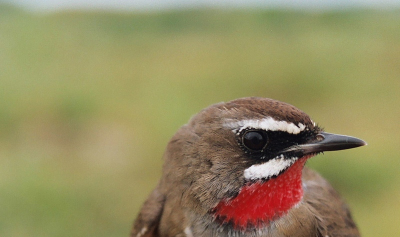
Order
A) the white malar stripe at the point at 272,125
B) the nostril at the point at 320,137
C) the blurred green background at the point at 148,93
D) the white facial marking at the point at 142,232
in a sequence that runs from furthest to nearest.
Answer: the blurred green background at the point at 148,93, the white facial marking at the point at 142,232, the nostril at the point at 320,137, the white malar stripe at the point at 272,125

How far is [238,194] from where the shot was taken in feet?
7.88

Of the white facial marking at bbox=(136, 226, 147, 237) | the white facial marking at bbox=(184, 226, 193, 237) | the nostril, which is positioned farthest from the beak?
the white facial marking at bbox=(136, 226, 147, 237)

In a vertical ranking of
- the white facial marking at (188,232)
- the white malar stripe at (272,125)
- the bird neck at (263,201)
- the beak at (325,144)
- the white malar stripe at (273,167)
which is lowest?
the white facial marking at (188,232)

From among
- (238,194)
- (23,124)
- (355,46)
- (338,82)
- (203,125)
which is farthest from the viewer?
(355,46)

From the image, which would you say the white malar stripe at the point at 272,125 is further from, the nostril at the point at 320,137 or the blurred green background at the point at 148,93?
the blurred green background at the point at 148,93

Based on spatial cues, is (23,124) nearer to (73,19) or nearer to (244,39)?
(73,19)

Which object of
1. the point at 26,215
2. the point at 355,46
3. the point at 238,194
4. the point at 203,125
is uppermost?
the point at 355,46

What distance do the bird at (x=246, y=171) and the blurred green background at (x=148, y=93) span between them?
8.25 feet

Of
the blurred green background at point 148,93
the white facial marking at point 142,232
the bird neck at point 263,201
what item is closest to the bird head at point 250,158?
the bird neck at point 263,201

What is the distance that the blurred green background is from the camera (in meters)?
5.29

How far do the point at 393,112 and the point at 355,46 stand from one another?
6.21 ft

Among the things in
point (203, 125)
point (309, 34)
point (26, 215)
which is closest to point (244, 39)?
point (309, 34)

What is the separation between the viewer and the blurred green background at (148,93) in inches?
208

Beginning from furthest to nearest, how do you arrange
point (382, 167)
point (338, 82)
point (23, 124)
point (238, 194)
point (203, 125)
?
point (338, 82) < point (23, 124) < point (382, 167) < point (203, 125) < point (238, 194)
